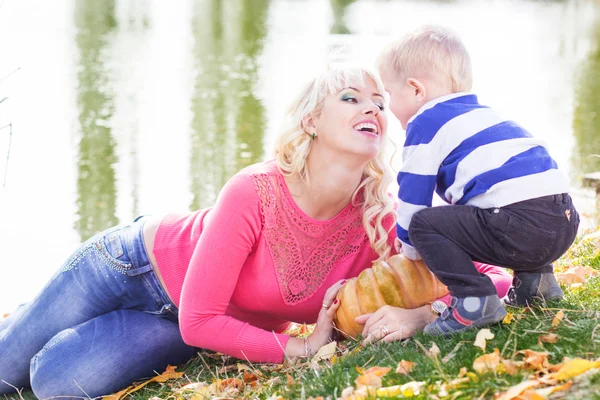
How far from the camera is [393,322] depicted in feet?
11.0

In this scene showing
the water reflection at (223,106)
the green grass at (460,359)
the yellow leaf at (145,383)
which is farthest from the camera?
the water reflection at (223,106)

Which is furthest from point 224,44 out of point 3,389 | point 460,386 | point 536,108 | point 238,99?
point 460,386

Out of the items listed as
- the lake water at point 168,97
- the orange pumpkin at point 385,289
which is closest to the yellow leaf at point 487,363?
the orange pumpkin at point 385,289

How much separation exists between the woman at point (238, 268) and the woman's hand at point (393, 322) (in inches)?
1.8

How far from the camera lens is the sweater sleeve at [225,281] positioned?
3.48 metres

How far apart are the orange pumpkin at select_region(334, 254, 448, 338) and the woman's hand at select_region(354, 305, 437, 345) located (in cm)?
6

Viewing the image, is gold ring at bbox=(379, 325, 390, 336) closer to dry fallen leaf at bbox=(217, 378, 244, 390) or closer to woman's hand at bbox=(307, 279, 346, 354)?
woman's hand at bbox=(307, 279, 346, 354)

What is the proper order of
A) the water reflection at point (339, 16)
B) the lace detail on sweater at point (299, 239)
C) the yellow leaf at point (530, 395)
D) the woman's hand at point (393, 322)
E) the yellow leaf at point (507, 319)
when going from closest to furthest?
the yellow leaf at point (530, 395)
the yellow leaf at point (507, 319)
the woman's hand at point (393, 322)
the lace detail on sweater at point (299, 239)
the water reflection at point (339, 16)

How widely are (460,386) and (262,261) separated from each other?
135cm

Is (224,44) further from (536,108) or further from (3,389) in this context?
(3,389)

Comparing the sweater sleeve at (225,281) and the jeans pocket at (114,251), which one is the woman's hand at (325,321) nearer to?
the sweater sleeve at (225,281)

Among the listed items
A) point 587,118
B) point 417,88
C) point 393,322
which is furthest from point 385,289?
point 587,118

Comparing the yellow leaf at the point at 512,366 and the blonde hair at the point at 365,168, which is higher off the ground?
the blonde hair at the point at 365,168

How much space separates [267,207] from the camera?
356 cm
